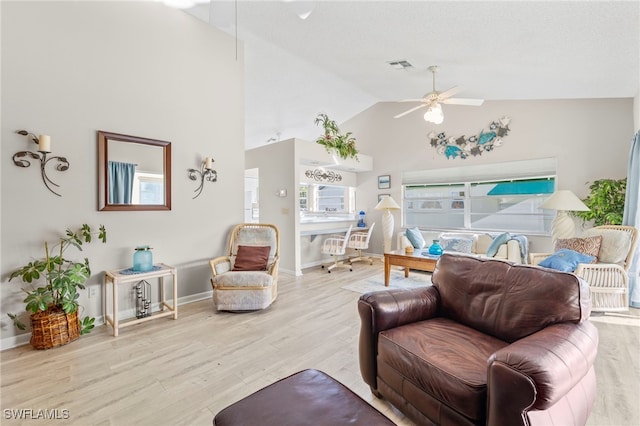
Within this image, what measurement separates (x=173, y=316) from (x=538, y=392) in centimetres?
334

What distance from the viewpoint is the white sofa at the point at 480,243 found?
14.6 ft

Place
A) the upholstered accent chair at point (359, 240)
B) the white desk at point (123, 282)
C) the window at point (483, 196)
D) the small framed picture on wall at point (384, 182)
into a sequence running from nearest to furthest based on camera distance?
1. the white desk at point (123, 282)
2. the window at point (483, 196)
3. the upholstered accent chair at point (359, 240)
4. the small framed picture on wall at point (384, 182)

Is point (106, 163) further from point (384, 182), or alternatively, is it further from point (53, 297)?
point (384, 182)

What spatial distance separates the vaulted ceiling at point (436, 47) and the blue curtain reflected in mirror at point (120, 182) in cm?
182

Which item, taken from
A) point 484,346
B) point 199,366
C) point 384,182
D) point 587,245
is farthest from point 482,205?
point 199,366

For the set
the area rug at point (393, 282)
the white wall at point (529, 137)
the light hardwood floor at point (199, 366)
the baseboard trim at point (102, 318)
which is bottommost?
the light hardwood floor at point (199, 366)

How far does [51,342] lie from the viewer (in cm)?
251

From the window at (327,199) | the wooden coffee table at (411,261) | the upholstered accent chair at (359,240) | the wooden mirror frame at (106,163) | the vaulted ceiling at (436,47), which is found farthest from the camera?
the window at (327,199)

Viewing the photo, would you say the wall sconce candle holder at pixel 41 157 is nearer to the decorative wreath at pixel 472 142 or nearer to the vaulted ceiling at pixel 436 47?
the vaulted ceiling at pixel 436 47

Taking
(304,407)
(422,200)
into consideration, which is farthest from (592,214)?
(304,407)

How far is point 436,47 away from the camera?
10.9 ft

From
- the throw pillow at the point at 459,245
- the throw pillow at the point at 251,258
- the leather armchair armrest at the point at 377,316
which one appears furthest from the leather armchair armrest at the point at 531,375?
the throw pillow at the point at 459,245

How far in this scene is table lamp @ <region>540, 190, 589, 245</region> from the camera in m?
4.04

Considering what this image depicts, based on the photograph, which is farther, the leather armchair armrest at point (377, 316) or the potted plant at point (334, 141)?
the potted plant at point (334, 141)
